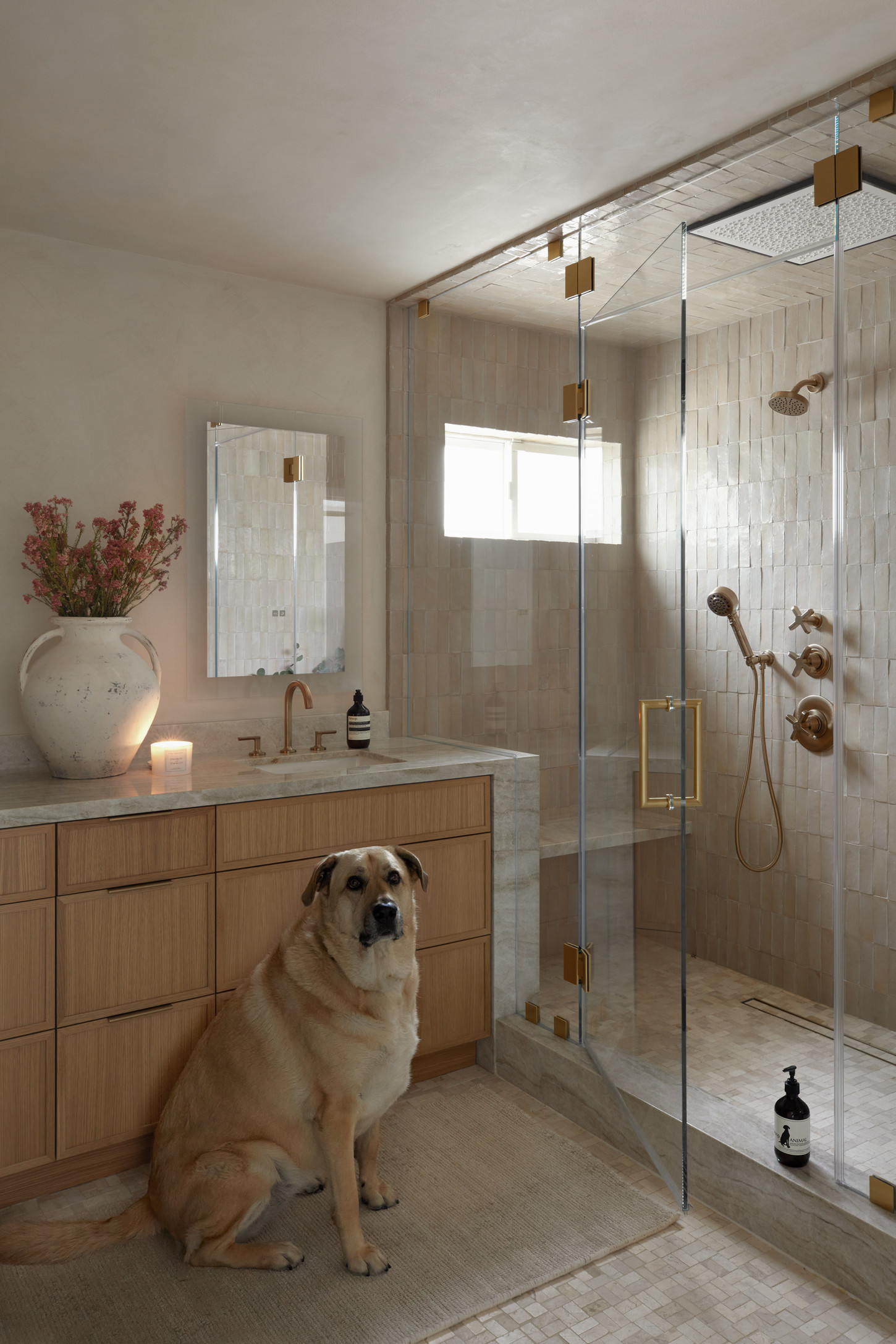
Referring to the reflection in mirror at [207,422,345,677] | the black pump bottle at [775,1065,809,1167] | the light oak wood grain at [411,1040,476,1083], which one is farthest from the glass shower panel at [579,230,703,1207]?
the reflection in mirror at [207,422,345,677]

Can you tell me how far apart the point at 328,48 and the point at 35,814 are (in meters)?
1.86

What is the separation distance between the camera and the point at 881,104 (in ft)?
6.79

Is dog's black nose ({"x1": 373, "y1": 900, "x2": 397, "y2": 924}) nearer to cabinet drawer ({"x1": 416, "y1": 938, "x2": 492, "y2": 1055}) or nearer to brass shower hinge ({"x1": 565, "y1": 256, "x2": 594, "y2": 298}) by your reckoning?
cabinet drawer ({"x1": 416, "y1": 938, "x2": 492, "y2": 1055})

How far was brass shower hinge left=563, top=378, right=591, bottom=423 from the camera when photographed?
111 inches

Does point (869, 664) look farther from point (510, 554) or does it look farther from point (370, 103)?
point (370, 103)

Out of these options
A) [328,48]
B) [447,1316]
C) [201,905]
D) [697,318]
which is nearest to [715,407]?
[697,318]

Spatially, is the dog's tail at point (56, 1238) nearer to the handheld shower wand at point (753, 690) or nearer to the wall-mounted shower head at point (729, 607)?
the handheld shower wand at point (753, 690)

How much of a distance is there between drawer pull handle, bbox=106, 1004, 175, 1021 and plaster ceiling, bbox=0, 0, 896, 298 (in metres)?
2.22

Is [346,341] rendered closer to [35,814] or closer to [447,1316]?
[35,814]

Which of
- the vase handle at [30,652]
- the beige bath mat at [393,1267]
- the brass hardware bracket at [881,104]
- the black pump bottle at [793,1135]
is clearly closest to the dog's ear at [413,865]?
the beige bath mat at [393,1267]

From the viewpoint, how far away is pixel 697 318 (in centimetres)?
286

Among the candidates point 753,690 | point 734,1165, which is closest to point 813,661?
Answer: point 753,690

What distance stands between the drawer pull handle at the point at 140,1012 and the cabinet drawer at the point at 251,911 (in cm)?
15

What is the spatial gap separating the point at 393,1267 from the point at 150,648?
185cm
